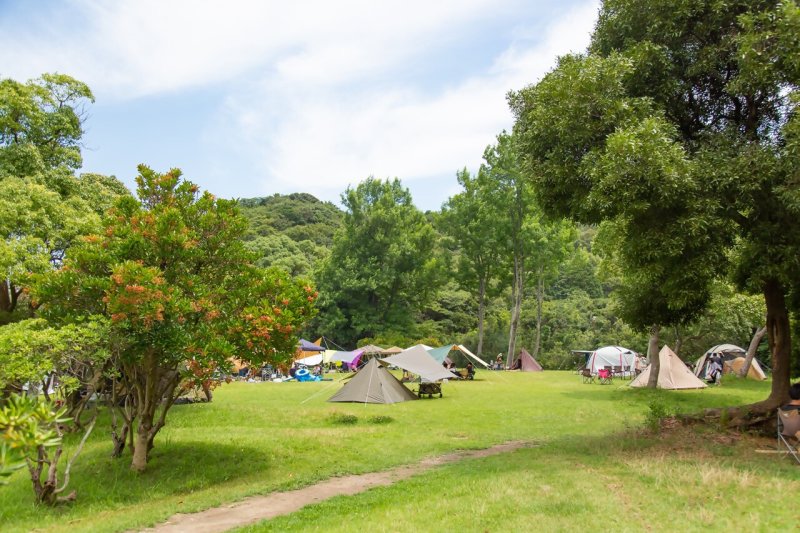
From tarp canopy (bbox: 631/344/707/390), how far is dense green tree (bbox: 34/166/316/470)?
17.3 meters

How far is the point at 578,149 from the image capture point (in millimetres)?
9609

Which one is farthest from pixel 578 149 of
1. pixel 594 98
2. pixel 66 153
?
pixel 66 153

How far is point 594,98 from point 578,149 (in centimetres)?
93

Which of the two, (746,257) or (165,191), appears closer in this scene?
(746,257)

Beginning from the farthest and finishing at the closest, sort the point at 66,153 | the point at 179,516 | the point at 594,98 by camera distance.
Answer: the point at 66,153 → the point at 594,98 → the point at 179,516

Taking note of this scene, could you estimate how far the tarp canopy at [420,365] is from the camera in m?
20.1

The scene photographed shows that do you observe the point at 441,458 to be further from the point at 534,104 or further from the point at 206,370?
the point at 534,104

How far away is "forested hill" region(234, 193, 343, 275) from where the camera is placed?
56.3 meters

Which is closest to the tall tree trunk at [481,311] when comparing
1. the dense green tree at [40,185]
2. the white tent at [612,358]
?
the white tent at [612,358]

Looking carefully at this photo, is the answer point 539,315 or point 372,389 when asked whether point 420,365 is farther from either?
point 539,315

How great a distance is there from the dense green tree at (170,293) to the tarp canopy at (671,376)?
17.3 meters

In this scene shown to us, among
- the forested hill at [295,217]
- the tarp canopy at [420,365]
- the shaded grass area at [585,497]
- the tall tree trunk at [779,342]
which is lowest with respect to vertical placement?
the shaded grass area at [585,497]

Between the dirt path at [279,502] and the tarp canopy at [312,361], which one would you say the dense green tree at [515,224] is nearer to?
the tarp canopy at [312,361]

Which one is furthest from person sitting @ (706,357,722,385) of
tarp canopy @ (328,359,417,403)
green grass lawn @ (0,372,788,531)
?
tarp canopy @ (328,359,417,403)
